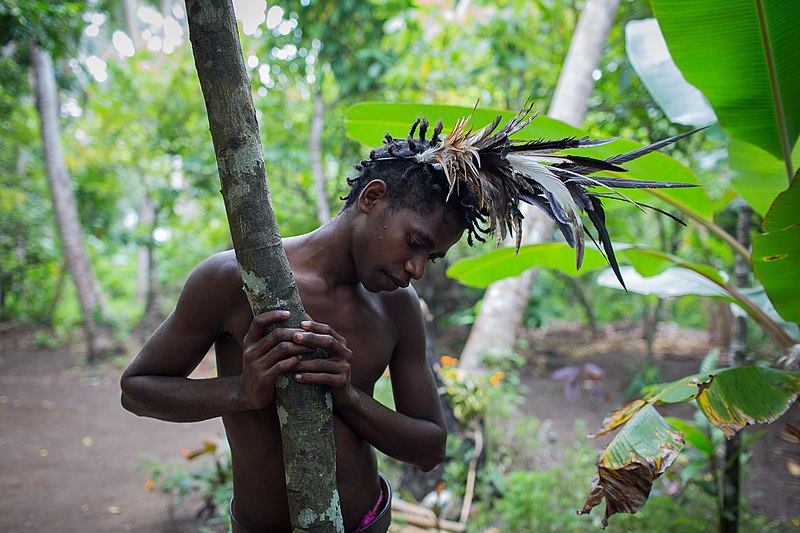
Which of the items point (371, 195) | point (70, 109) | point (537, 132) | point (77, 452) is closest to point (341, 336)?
point (371, 195)

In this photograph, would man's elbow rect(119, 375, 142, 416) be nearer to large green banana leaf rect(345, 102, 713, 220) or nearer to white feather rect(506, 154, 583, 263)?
white feather rect(506, 154, 583, 263)

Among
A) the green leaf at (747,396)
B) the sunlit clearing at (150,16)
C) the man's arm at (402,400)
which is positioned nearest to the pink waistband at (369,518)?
the man's arm at (402,400)

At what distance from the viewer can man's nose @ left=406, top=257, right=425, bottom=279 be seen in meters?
1.26

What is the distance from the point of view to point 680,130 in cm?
480

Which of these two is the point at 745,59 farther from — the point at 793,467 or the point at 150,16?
the point at 150,16

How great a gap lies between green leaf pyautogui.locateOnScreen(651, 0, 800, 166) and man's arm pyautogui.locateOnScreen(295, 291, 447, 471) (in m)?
1.45

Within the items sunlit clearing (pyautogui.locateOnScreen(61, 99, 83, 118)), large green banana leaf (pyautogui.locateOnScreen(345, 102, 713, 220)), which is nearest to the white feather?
large green banana leaf (pyautogui.locateOnScreen(345, 102, 713, 220))

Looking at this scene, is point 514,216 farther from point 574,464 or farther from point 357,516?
point 574,464

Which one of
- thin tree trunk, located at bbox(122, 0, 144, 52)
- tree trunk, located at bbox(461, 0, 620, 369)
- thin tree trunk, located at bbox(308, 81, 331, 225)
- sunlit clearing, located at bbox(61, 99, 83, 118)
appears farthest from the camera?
thin tree trunk, located at bbox(122, 0, 144, 52)

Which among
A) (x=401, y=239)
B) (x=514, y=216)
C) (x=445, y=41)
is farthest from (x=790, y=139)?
(x=445, y=41)

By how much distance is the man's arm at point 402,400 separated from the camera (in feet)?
3.61

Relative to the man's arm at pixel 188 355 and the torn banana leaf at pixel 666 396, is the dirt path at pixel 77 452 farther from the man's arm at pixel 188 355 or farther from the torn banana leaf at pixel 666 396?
the torn banana leaf at pixel 666 396

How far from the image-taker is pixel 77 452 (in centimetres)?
492

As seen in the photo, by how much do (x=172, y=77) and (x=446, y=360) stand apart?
23.0 ft
